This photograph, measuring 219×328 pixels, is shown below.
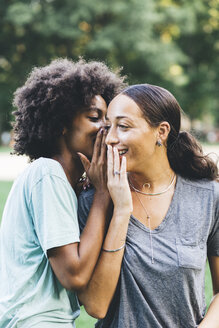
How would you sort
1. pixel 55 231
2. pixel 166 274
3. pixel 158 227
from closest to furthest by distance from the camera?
pixel 55 231, pixel 166 274, pixel 158 227

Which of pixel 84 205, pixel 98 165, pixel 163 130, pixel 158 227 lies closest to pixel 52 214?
pixel 84 205

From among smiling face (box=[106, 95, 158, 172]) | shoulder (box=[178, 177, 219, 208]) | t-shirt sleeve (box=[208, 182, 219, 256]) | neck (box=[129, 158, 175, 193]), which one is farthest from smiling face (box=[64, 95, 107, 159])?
t-shirt sleeve (box=[208, 182, 219, 256])

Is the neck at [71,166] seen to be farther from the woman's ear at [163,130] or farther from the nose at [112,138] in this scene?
the woman's ear at [163,130]

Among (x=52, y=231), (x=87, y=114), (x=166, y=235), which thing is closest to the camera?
(x=52, y=231)

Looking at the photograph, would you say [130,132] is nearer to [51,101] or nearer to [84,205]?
[84,205]

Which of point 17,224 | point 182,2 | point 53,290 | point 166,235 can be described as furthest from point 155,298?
point 182,2

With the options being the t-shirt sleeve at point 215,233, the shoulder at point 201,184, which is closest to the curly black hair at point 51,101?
the shoulder at point 201,184

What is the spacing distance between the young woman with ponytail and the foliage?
25740mm

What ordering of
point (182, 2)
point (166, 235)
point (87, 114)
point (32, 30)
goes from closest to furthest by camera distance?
point (166, 235), point (87, 114), point (32, 30), point (182, 2)

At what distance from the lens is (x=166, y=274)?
270 cm

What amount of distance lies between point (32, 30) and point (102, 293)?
1274 inches

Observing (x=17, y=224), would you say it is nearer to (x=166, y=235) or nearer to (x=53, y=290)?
(x=53, y=290)

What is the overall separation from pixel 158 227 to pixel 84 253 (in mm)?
493

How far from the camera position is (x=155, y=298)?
2.70 metres
